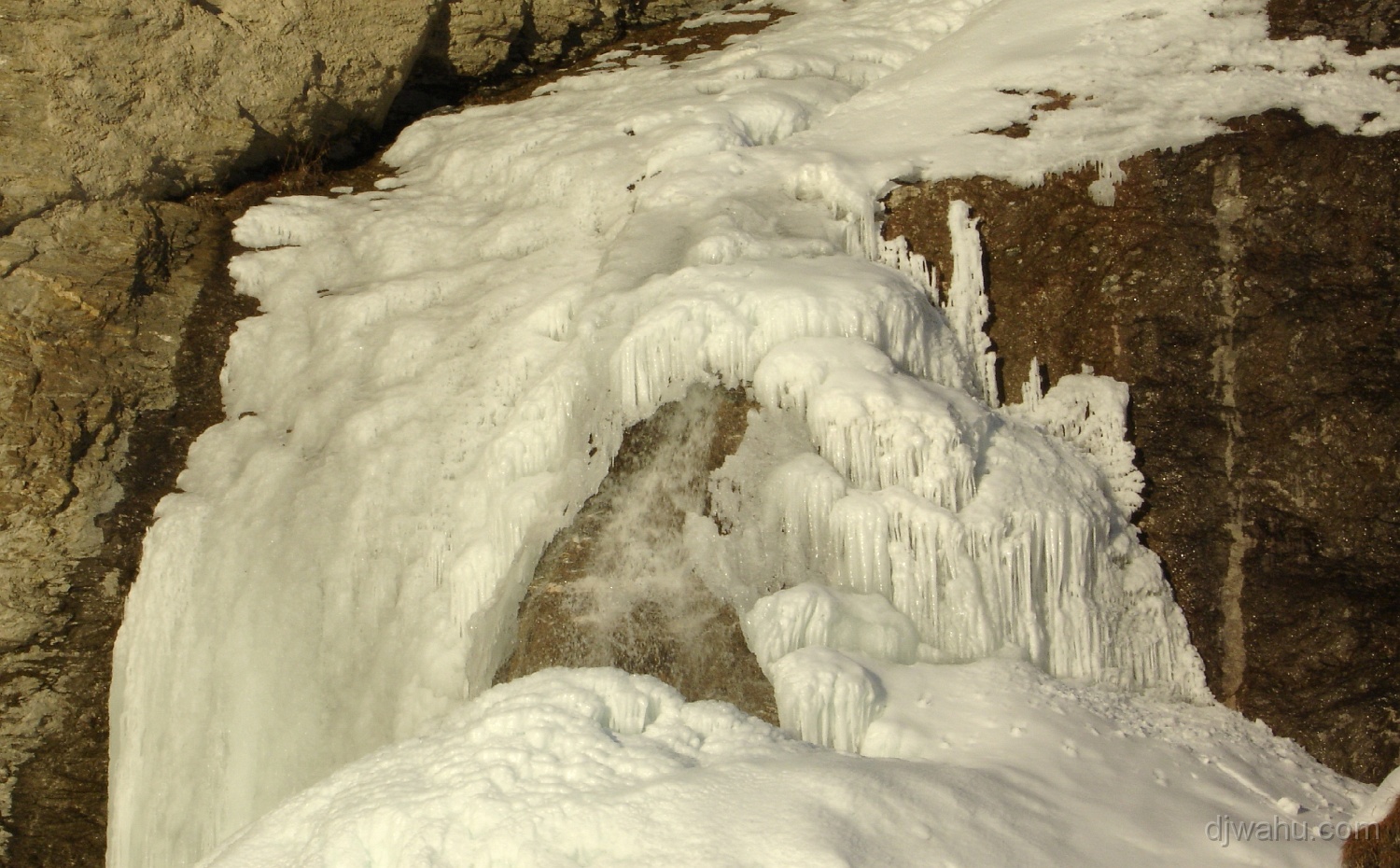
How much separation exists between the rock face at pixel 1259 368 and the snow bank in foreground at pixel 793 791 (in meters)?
0.76

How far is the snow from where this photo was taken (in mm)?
3857

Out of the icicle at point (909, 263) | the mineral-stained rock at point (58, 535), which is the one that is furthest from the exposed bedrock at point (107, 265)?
the icicle at point (909, 263)

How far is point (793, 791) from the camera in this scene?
11.8 ft

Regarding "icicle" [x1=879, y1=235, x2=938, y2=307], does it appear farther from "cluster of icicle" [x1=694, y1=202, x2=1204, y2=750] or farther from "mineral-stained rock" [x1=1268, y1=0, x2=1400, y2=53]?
"mineral-stained rock" [x1=1268, y1=0, x2=1400, y2=53]

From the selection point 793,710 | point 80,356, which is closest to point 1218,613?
point 793,710

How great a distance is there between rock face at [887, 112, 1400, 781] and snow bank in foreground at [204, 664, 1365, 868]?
0.76 metres

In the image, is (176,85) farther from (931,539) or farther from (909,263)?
(931,539)

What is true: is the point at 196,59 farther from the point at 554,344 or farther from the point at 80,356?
the point at 554,344

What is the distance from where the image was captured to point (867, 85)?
26.4 feet

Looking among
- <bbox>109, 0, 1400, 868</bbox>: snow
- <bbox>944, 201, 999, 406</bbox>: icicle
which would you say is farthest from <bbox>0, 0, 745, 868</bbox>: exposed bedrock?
<bbox>944, 201, 999, 406</bbox>: icicle

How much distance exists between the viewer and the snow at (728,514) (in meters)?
3.86

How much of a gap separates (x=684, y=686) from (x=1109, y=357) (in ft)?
9.38

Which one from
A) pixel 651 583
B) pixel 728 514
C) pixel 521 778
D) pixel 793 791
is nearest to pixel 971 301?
pixel 728 514

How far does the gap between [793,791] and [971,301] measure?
11.3 feet
